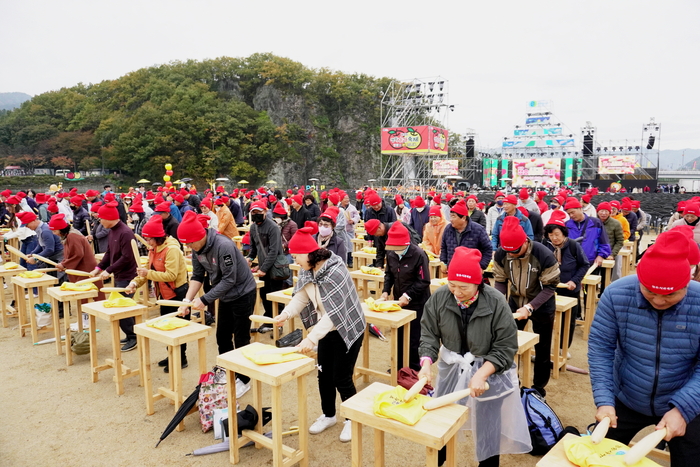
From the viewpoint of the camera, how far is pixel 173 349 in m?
3.94

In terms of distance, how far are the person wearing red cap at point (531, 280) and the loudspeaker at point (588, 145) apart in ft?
163

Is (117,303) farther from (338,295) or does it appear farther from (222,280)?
(338,295)

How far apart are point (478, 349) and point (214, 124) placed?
43.2 m

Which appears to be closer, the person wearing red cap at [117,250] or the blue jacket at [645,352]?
the blue jacket at [645,352]

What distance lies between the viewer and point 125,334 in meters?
6.33

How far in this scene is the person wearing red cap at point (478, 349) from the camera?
2.58 metres

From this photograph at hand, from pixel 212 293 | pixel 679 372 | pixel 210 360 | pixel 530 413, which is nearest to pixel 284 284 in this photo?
pixel 210 360

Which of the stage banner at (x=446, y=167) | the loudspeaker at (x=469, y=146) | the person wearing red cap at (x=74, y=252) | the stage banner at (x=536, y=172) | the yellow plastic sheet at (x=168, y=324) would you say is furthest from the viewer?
the loudspeaker at (x=469, y=146)

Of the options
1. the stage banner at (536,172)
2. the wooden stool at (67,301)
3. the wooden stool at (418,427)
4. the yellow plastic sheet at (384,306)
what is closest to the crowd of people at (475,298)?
the yellow plastic sheet at (384,306)

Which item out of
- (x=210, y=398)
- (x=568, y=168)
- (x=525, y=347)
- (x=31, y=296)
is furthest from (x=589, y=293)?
(x=568, y=168)

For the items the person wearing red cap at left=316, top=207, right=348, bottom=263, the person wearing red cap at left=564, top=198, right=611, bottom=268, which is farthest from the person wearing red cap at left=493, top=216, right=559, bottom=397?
the person wearing red cap at left=316, top=207, right=348, bottom=263

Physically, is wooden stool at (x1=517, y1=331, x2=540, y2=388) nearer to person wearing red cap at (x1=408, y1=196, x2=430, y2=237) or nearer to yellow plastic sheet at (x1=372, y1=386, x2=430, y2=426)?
yellow plastic sheet at (x1=372, y1=386, x2=430, y2=426)

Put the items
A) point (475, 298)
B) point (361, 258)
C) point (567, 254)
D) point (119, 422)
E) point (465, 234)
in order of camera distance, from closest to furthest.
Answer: point (475, 298) < point (119, 422) < point (567, 254) < point (465, 234) < point (361, 258)

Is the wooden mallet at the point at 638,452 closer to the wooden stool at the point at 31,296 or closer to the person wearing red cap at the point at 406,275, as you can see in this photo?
the person wearing red cap at the point at 406,275
